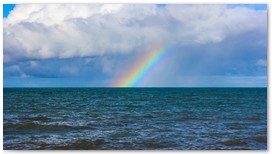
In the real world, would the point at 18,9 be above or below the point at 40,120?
above

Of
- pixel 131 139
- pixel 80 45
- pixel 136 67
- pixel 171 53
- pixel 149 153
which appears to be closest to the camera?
pixel 149 153

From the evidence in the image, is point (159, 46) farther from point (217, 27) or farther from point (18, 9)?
point (18, 9)

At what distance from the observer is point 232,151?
7.75 meters

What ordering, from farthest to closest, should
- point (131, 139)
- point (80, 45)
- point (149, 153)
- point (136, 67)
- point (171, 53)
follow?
point (136, 67) < point (171, 53) < point (80, 45) < point (131, 139) < point (149, 153)

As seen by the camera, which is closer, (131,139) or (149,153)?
(149,153)

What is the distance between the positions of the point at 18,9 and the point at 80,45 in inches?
78.6

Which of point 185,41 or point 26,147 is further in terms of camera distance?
point 185,41

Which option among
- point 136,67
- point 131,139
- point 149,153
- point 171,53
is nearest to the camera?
point 149,153

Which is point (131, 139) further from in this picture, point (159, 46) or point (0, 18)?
point (0, 18)

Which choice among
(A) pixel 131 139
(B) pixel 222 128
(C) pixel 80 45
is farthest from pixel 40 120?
(B) pixel 222 128

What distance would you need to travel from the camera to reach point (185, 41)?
10.1 metres

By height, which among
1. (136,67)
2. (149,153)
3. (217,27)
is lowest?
(149,153)

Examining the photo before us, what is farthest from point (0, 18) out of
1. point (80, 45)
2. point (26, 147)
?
point (26, 147)

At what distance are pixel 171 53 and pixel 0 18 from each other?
487cm
